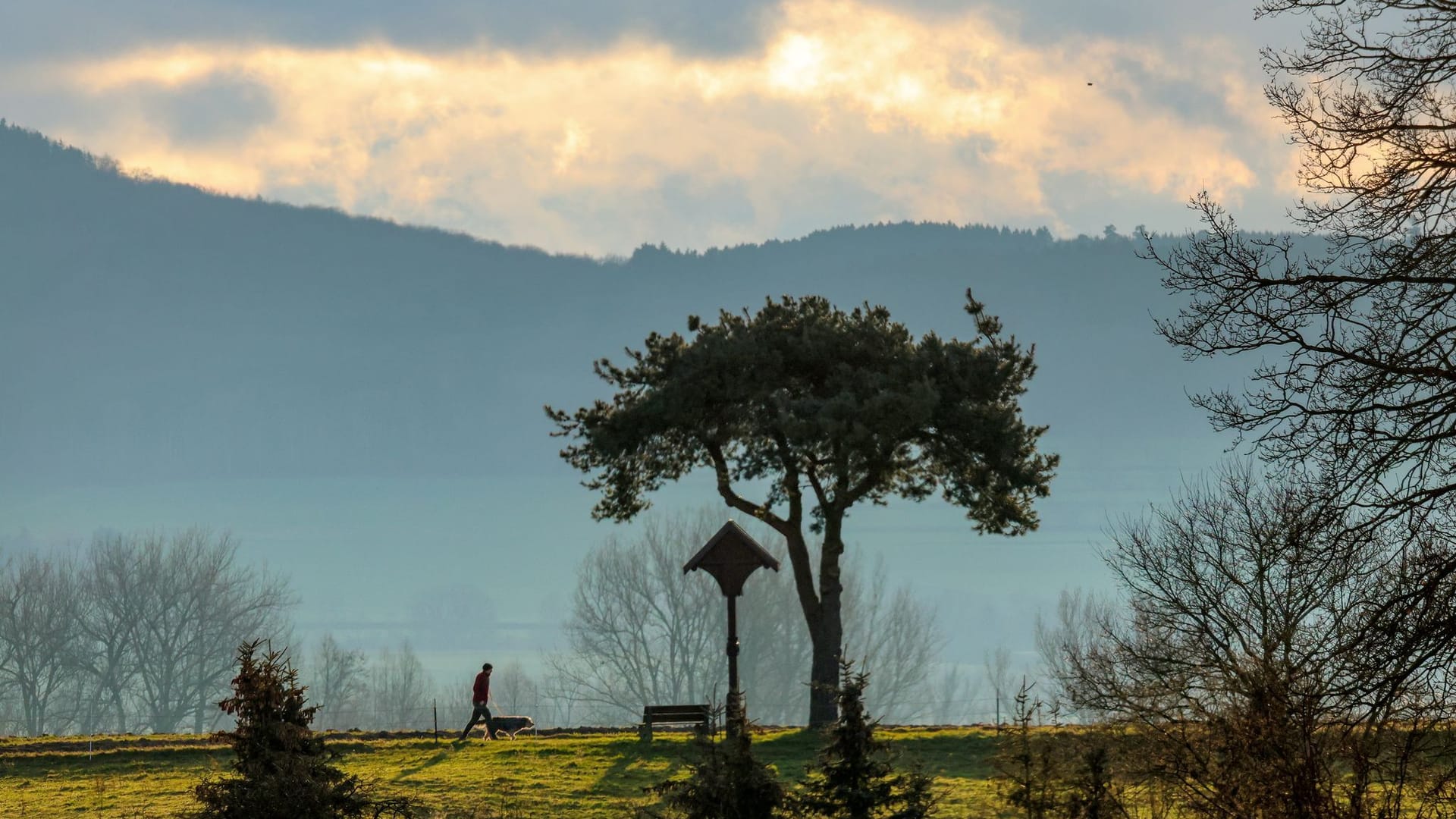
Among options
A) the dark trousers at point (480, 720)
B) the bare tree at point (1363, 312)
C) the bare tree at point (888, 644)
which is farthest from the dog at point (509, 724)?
the bare tree at point (888, 644)

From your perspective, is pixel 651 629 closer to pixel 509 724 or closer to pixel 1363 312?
pixel 509 724

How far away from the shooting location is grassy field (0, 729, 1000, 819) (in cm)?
2258

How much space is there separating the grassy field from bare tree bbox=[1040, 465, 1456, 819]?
3.13 meters

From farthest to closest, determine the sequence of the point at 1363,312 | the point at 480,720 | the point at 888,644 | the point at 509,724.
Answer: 1. the point at 888,644
2. the point at 480,720
3. the point at 509,724
4. the point at 1363,312

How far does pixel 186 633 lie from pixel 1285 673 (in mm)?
103734

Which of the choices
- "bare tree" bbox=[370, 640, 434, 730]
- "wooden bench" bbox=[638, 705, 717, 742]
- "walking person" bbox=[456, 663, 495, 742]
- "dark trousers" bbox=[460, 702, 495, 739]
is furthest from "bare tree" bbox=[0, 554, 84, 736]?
"wooden bench" bbox=[638, 705, 717, 742]

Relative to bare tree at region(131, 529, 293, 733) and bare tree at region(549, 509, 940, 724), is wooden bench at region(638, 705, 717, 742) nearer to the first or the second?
bare tree at region(549, 509, 940, 724)

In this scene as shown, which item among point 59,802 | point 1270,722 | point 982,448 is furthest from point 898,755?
point 982,448

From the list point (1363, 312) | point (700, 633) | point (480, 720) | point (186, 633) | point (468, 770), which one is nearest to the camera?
point (1363, 312)

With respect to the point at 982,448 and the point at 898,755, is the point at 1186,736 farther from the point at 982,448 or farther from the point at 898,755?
the point at 982,448

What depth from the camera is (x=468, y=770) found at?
2673cm

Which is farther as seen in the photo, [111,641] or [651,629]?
[651,629]

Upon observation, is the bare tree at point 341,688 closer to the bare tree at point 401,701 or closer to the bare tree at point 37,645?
the bare tree at point 401,701

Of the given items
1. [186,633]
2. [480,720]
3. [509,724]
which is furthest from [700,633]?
[509,724]
